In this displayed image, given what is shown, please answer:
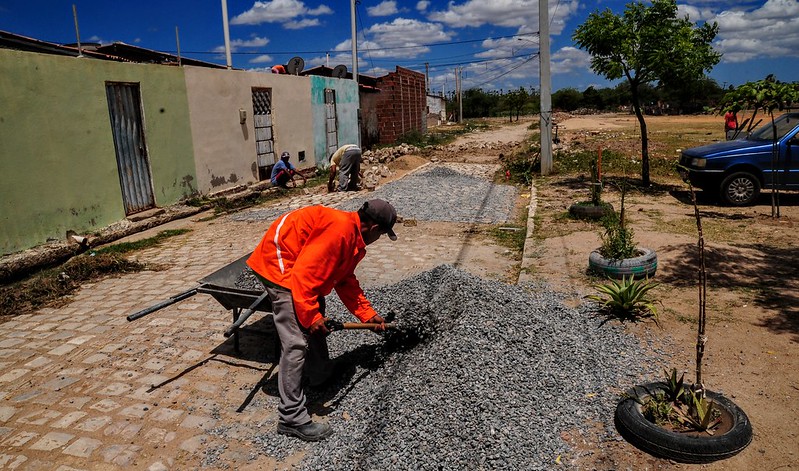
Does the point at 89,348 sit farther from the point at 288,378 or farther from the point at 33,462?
the point at 288,378

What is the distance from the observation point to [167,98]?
455 inches

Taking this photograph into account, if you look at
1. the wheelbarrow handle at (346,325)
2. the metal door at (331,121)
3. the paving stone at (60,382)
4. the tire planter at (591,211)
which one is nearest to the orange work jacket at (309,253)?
the wheelbarrow handle at (346,325)

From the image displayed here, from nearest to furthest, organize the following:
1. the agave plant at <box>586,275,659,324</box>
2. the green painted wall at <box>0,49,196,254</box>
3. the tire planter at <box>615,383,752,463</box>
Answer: the tire planter at <box>615,383,752,463</box> < the agave plant at <box>586,275,659,324</box> < the green painted wall at <box>0,49,196,254</box>

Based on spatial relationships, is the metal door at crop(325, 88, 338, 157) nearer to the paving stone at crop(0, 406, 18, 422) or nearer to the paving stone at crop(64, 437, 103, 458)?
the paving stone at crop(0, 406, 18, 422)

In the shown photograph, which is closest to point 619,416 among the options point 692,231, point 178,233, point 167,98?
point 692,231

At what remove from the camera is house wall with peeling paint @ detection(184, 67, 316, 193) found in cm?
1263

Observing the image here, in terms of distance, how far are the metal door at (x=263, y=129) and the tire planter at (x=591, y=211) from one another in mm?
8920

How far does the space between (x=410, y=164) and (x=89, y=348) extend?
1510 cm

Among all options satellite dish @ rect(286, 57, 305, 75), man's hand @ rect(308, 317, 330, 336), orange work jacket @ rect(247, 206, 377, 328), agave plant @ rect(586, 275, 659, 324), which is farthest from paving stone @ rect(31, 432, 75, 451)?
satellite dish @ rect(286, 57, 305, 75)

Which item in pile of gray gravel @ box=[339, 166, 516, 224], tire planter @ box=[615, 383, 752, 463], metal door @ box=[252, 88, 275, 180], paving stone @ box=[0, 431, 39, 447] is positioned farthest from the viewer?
metal door @ box=[252, 88, 275, 180]

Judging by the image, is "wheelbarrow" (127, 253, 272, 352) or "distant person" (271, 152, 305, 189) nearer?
"wheelbarrow" (127, 253, 272, 352)

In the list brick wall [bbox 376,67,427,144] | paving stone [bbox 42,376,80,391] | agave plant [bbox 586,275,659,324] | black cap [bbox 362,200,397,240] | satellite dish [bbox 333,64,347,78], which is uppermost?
satellite dish [bbox 333,64,347,78]

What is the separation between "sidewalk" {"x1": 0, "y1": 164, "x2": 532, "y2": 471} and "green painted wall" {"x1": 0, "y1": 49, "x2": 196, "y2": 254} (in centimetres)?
209

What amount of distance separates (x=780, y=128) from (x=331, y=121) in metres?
13.7
